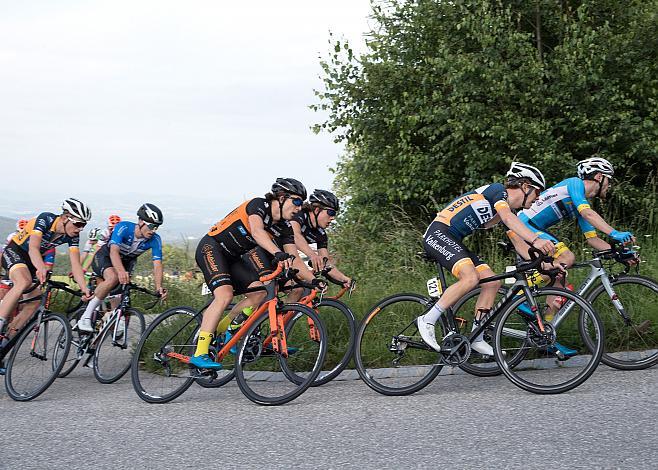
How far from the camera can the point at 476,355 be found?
23.6 feet

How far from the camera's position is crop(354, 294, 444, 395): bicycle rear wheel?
675cm

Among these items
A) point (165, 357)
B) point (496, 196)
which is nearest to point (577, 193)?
point (496, 196)

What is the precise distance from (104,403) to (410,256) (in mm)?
6094

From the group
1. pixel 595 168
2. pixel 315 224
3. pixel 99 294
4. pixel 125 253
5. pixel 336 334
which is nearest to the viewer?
pixel 595 168

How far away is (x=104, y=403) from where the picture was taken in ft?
23.8

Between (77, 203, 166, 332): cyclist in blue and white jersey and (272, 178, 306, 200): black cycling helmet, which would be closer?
(272, 178, 306, 200): black cycling helmet

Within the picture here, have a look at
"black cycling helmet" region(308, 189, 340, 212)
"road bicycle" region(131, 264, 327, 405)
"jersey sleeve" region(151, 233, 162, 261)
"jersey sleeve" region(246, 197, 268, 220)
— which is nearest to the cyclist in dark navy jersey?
"road bicycle" region(131, 264, 327, 405)

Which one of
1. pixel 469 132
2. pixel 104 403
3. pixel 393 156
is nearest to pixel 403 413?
pixel 104 403

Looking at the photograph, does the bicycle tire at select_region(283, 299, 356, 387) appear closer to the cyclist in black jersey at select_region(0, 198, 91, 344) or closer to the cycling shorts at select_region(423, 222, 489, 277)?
the cycling shorts at select_region(423, 222, 489, 277)

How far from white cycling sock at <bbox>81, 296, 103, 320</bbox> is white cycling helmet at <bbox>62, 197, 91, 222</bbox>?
971mm

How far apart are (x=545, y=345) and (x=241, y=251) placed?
2.90 meters

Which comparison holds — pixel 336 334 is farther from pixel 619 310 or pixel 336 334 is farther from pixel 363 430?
pixel 619 310

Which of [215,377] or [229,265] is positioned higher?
[229,265]

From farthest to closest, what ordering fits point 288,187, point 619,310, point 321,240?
point 321,240, point 619,310, point 288,187
